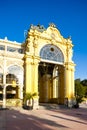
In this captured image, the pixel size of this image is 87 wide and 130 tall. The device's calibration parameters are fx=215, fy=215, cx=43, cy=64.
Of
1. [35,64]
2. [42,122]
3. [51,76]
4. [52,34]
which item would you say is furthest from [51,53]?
[42,122]

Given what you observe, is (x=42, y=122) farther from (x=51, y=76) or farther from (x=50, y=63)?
(x=51, y=76)

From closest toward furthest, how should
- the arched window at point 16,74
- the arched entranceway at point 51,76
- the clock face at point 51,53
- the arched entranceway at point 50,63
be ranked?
the arched window at point 16,74 → the arched entranceway at point 50,63 → the clock face at point 51,53 → the arched entranceway at point 51,76

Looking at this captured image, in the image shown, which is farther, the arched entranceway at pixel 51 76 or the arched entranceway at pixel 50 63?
the arched entranceway at pixel 51 76

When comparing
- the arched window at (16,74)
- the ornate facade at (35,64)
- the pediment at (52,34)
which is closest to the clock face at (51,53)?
the ornate facade at (35,64)

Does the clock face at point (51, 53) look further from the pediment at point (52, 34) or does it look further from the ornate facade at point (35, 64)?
the pediment at point (52, 34)

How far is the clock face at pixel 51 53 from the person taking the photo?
121 ft

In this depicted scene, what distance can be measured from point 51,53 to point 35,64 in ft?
14.2

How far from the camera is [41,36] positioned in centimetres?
3678

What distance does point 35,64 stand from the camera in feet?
115

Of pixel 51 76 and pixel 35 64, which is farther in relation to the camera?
A: pixel 51 76

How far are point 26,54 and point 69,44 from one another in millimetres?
9542

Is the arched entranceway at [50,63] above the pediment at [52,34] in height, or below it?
below

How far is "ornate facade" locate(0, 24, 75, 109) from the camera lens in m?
33.1

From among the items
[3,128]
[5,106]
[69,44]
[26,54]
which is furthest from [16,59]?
[3,128]
